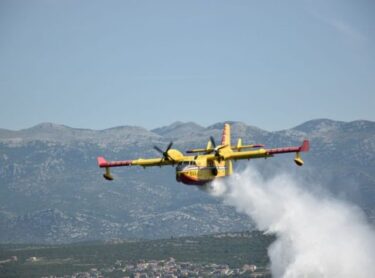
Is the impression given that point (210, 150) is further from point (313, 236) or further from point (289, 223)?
point (313, 236)

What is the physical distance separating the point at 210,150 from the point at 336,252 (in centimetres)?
7230

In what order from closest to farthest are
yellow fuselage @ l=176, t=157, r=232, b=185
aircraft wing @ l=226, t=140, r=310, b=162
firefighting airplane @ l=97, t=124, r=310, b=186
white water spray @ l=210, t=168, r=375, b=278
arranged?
yellow fuselage @ l=176, t=157, r=232, b=185 → firefighting airplane @ l=97, t=124, r=310, b=186 → aircraft wing @ l=226, t=140, r=310, b=162 → white water spray @ l=210, t=168, r=375, b=278

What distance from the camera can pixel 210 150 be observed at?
10138cm

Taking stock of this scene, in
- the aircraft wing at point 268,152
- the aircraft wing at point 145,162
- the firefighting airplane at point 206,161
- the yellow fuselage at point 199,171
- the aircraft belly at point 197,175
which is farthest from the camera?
the aircraft wing at point 145,162

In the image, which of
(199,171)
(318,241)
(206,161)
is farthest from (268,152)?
(318,241)

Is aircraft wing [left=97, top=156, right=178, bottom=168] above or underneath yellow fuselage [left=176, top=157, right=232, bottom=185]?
above

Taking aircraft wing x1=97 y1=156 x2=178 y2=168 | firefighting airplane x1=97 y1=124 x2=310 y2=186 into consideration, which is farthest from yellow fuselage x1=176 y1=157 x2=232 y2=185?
aircraft wing x1=97 y1=156 x2=178 y2=168

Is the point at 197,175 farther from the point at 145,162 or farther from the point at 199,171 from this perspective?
the point at 145,162

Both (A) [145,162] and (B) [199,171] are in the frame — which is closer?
(B) [199,171]

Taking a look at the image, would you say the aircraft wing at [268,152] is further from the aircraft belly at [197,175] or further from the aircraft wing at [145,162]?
the aircraft wing at [145,162]

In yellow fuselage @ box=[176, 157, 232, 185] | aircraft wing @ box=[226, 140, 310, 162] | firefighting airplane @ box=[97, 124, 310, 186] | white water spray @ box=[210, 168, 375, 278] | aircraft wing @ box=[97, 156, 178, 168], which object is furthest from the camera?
white water spray @ box=[210, 168, 375, 278]

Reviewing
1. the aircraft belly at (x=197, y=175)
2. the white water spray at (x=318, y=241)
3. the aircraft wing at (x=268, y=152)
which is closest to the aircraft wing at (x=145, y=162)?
the aircraft belly at (x=197, y=175)

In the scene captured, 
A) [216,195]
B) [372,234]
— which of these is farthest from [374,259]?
[216,195]

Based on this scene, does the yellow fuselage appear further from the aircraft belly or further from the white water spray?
the white water spray
